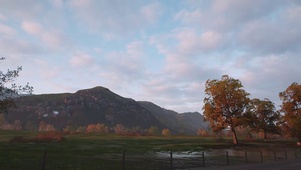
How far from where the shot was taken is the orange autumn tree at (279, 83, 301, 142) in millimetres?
66119

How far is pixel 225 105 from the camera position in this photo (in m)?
61.3

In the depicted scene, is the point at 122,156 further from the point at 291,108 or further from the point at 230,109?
the point at 291,108

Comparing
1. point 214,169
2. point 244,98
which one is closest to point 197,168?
point 214,169

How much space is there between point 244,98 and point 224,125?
7.99 meters

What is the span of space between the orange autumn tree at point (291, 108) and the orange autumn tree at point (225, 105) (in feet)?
47.0

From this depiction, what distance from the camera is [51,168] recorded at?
20.7 metres

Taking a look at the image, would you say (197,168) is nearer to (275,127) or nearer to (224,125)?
(224,125)

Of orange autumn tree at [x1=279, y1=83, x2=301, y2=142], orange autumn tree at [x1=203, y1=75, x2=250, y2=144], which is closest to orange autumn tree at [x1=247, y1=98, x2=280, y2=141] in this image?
orange autumn tree at [x1=279, y1=83, x2=301, y2=142]

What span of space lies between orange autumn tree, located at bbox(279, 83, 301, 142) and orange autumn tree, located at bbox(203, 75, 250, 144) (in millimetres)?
14333

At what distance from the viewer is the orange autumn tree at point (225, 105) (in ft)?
197

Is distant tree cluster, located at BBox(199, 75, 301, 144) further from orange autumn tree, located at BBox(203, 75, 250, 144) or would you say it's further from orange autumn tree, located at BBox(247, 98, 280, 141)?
orange autumn tree, located at BBox(247, 98, 280, 141)

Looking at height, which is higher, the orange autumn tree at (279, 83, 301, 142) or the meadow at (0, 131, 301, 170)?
the orange autumn tree at (279, 83, 301, 142)

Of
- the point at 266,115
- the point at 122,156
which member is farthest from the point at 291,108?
the point at 122,156

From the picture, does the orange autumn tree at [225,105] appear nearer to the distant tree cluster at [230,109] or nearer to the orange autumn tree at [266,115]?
the distant tree cluster at [230,109]
